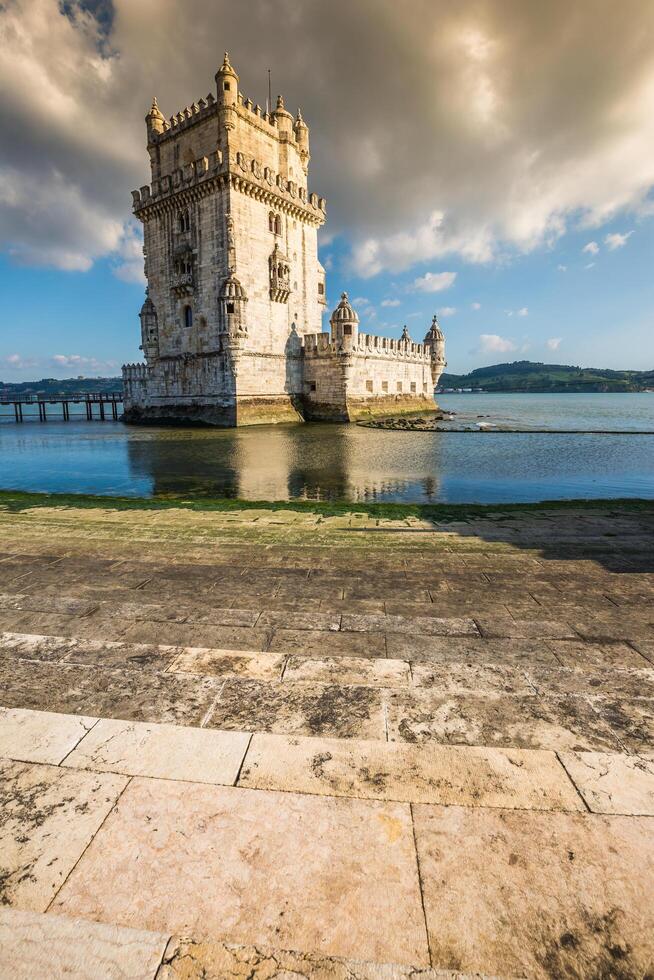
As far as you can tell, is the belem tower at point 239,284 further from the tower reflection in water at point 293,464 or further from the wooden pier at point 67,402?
the wooden pier at point 67,402

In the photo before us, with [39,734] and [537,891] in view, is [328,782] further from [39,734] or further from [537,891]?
[39,734]

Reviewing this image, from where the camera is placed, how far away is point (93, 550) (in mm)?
7113

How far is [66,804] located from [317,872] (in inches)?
53.6

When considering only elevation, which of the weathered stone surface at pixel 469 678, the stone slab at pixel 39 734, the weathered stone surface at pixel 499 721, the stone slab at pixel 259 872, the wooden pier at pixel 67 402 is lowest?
the weathered stone surface at pixel 499 721

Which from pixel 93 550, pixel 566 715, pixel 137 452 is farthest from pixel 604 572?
pixel 137 452

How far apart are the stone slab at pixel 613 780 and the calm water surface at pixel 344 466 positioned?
1072cm

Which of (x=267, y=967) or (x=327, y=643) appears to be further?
(x=327, y=643)

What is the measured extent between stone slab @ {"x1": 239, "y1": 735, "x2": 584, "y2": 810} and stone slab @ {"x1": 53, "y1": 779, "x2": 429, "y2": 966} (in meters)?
0.12

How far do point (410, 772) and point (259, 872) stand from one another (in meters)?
0.96

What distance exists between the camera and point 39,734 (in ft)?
9.42

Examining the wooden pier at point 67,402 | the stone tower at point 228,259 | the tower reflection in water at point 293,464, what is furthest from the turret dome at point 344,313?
the wooden pier at point 67,402

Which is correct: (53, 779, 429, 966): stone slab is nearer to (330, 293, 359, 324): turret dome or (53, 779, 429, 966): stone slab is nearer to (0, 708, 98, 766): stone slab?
(0, 708, 98, 766): stone slab

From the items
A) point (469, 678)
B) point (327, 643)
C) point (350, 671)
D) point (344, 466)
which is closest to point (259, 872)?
point (350, 671)

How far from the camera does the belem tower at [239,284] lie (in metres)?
35.3
